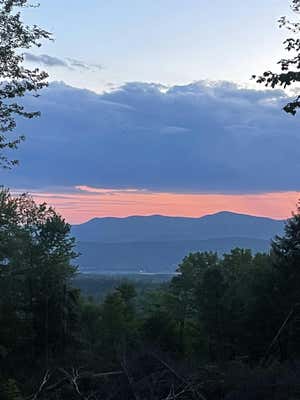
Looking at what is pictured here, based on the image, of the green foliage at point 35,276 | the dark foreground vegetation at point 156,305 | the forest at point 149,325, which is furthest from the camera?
the green foliage at point 35,276

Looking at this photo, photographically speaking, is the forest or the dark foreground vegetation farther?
the dark foreground vegetation

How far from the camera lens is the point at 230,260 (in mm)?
49500

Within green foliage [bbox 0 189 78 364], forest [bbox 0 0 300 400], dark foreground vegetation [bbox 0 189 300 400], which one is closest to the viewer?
forest [bbox 0 0 300 400]

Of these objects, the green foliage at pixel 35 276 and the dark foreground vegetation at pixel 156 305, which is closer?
the dark foreground vegetation at pixel 156 305

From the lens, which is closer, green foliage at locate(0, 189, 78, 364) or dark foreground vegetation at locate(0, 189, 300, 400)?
dark foreground vegetation at locate(0, 189, 300, 400)

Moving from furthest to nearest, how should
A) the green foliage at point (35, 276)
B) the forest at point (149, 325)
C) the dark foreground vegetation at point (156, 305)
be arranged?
the green foliage at point (35, 276), the dark foreground vegetation at point (156, 305), the forest at point (149, 325)

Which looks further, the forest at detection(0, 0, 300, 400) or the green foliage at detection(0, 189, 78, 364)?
the green foliage at detection(0, 189, 78, 364)

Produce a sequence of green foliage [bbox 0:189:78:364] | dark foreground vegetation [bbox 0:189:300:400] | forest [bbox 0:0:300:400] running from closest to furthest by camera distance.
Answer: forest [bbox 0:0:300:400] < dark foreground vegetation [bbox 0:189:300:400] < green foliage [bbox 0:189:78:364]

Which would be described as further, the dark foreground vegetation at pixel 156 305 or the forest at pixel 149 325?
the dark foreground vegetation at pixel 156 305

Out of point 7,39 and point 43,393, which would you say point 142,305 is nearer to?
point 43,393

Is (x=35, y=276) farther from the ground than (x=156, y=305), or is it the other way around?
(x=35, y=276)

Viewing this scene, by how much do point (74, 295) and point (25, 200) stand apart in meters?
7.14

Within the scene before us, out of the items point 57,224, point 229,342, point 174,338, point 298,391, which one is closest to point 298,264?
point 229,342

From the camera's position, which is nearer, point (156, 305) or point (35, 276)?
point (35, 276)
